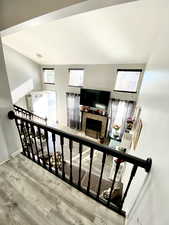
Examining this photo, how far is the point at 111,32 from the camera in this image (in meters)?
2.45

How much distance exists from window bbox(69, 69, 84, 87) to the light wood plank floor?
4.60m

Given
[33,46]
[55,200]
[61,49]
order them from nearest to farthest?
1. [55,200]
2. [61,49]
3. [33,46]

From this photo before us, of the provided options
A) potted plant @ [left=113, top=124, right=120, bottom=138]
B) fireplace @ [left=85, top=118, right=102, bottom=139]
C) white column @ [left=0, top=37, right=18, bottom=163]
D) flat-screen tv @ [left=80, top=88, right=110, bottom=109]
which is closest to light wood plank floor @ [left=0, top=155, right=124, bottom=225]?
white column @ [left=0, top=37, right=18, bottom=163]

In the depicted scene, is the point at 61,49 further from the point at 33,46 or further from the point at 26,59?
the point at 26,59

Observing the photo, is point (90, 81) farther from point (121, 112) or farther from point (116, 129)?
point (116, 129)

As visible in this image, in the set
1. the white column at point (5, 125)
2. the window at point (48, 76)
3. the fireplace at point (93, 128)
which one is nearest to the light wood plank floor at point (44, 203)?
the white column at point (5, 125)

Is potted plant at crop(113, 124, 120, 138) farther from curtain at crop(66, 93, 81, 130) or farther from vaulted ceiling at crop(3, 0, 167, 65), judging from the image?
vaulted ceiling at crop(3, 0, 167, 65)

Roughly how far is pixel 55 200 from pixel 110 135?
4.11 metres

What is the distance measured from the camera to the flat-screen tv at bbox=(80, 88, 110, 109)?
4716 millimetres

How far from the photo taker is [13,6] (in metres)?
1.22

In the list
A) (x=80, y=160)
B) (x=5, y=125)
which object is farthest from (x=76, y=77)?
(x=80, y=160)

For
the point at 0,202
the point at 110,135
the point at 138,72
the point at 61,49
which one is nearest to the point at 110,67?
the point at 138,72

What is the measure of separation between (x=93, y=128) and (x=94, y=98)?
1.53 m

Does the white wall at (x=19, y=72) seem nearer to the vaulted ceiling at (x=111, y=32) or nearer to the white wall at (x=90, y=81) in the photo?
the white wall at (x=90, y=81)
